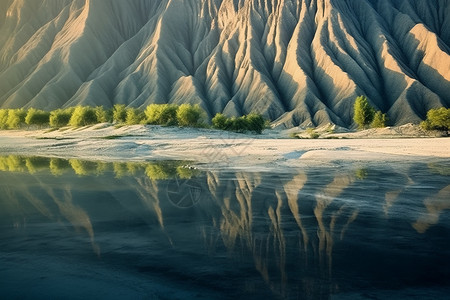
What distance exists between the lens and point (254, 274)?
7.55 meters

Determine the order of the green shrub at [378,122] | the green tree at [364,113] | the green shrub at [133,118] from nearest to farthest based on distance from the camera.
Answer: the green shrub at [133,118] < the green shrub at [378,122] < the green tree at [364,113]

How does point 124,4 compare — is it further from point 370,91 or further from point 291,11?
point 370,91

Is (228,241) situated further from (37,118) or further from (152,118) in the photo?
(37,118)

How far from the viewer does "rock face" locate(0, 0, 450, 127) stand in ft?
373

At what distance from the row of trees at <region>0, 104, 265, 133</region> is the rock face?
32892 millimetres

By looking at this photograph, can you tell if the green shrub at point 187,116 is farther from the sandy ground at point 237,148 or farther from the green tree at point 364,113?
the green tree at point 364,113

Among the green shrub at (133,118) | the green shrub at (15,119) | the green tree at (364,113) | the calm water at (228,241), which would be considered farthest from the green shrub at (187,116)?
the calm water at (228,241)

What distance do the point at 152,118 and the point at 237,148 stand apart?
3267 cm

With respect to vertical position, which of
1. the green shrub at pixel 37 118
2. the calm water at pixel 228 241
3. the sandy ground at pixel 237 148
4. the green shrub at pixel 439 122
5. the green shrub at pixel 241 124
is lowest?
the green shrub at pixel 439 122

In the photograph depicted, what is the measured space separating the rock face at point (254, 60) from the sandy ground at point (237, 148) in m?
52.7

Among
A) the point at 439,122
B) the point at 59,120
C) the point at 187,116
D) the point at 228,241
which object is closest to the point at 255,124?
the point at 187,116

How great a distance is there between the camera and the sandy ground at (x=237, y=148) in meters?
30.6

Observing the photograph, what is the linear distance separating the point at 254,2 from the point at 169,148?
11772cm

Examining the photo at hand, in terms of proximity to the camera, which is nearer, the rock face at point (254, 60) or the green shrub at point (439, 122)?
the green shrub at point (439, 122)
